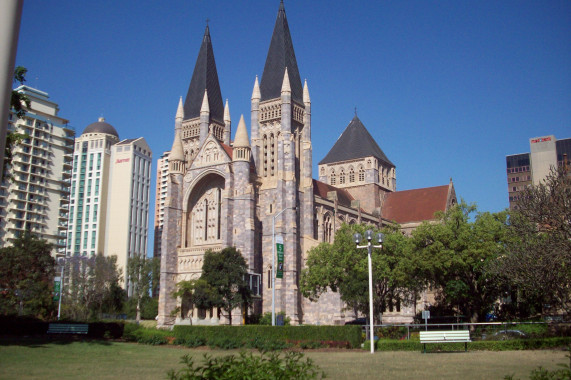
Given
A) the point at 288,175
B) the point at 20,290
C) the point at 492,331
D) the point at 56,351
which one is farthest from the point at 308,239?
the point at 56,351

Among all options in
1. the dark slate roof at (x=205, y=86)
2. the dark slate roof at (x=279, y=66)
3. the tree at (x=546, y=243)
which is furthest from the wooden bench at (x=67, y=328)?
the dark slate roof at (x=205, y=86)

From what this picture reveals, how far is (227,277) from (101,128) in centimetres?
9196

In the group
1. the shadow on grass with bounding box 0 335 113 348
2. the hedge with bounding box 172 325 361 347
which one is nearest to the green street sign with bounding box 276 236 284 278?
the hedge with bounding box 172 325 361 347

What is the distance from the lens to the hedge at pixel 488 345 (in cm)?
2206

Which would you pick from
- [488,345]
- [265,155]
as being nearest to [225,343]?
[488,345]

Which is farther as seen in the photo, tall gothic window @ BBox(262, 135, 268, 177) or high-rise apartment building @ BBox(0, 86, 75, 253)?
high-rise apartment building @ BBox(0, 86, 75, 253)

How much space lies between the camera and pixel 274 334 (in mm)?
28609

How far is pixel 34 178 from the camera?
300 ft

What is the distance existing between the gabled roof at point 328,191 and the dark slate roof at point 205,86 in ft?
50.2

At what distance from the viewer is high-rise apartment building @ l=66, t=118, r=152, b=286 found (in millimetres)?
117500

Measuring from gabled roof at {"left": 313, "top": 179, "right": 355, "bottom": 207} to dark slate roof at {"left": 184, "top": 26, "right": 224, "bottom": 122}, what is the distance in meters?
15.3

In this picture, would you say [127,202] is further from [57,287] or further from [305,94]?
[57,287]

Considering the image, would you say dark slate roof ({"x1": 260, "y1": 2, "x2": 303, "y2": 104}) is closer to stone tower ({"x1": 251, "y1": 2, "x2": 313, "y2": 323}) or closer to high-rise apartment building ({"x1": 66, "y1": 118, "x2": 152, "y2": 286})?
stone tower ({"x1": 251, "y1": 2, "x2": 313, "y2": 323})

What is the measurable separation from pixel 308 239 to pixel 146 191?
243ft
